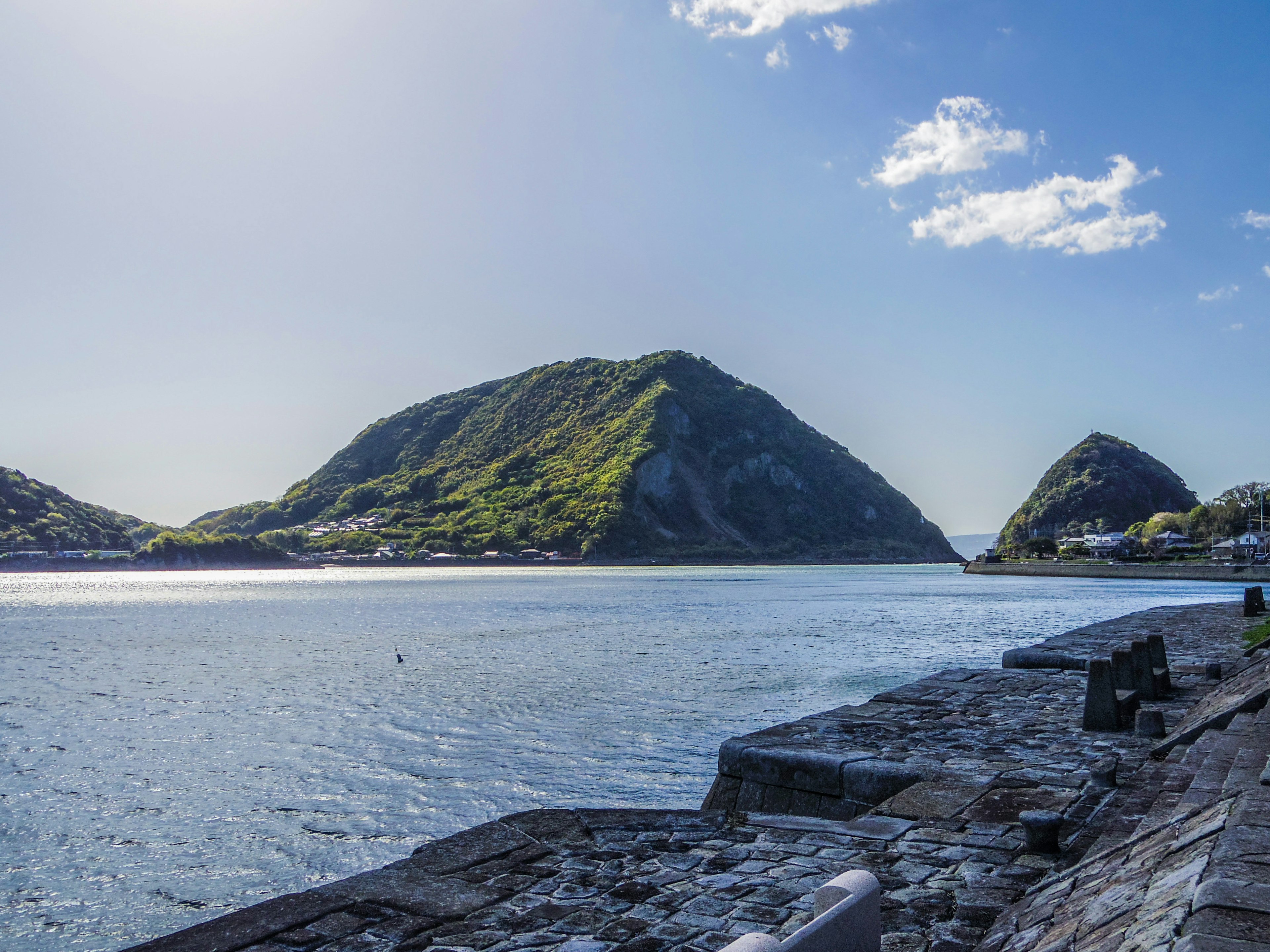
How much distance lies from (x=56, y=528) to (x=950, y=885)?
19112 centimetres

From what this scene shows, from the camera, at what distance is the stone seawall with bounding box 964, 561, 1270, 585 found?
243 ft

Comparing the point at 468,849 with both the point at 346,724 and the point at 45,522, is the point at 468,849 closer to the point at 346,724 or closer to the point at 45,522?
the point at 346,724

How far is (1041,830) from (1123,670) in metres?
7.47

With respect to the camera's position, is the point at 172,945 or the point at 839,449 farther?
the point at 839,449

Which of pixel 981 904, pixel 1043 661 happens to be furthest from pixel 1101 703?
pixel 1043 661

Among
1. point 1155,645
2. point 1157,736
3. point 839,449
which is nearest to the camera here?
point 1157,736

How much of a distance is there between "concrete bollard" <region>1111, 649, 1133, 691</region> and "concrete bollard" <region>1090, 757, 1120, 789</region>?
199 inches

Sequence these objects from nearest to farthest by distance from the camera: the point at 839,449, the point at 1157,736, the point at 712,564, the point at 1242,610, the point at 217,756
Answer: the point at 1157,736 < the point at 217,756 < the point at 1242,610 < the point at 712,564 < the point at 839,449

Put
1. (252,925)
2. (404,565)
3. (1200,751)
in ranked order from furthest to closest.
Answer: (404,565), (1200,751), (252,925)

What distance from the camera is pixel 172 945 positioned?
16.1ft

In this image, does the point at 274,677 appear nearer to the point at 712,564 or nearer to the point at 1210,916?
the point at 1210,916

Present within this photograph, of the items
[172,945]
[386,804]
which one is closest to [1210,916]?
[172,945]

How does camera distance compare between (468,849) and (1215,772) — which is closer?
(1215,772)

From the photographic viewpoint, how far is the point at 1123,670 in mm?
12141
